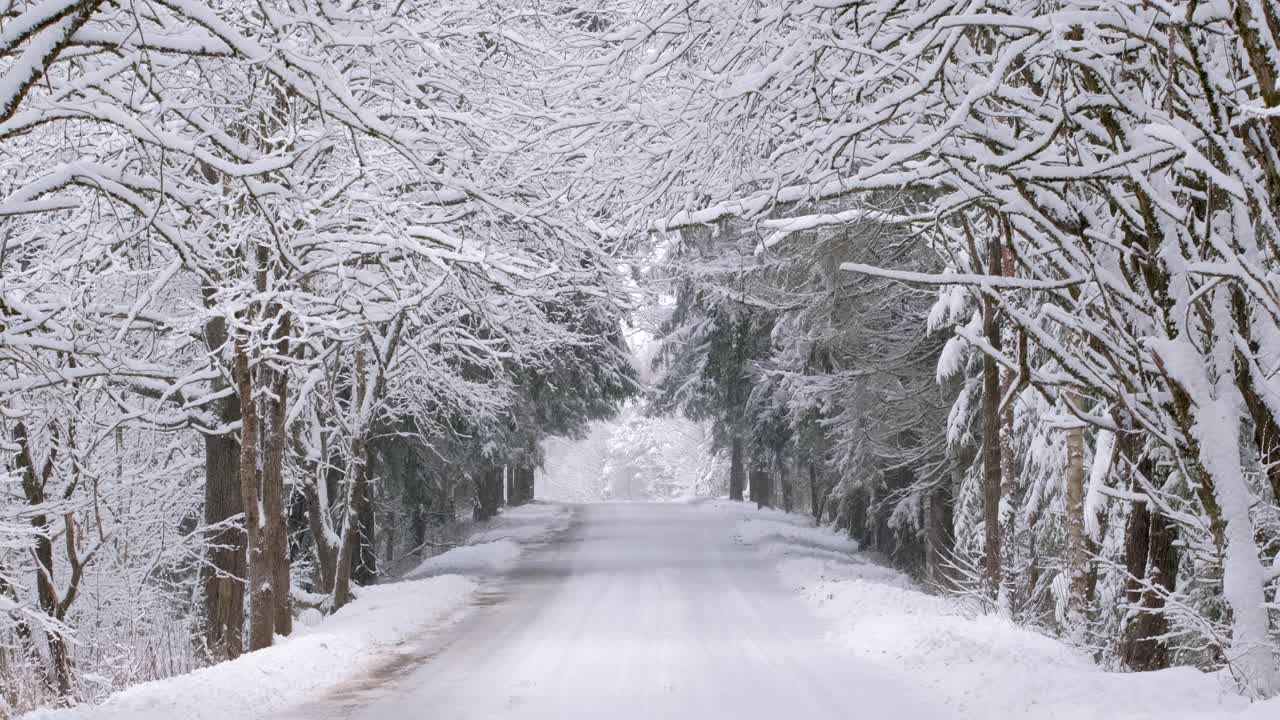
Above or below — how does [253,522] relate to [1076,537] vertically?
above

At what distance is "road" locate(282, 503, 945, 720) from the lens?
952 cm

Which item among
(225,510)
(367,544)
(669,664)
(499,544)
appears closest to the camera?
(669,664)

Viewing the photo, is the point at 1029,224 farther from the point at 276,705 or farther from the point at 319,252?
the point at 319,252

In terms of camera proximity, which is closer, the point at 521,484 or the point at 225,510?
the point at 225,510

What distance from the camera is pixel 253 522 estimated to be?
13.0 m

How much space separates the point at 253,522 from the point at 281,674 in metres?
2.55

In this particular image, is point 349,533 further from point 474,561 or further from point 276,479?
point 474,561

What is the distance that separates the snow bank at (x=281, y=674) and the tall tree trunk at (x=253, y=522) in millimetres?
354

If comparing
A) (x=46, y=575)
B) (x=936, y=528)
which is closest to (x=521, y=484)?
(x=936, y=528)

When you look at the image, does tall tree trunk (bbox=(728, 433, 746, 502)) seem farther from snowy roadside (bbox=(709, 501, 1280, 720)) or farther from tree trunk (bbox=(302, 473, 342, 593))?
snowy roadside (bbox=(709, 501, 1280, 720))

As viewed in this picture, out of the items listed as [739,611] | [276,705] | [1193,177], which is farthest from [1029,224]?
[739,611]

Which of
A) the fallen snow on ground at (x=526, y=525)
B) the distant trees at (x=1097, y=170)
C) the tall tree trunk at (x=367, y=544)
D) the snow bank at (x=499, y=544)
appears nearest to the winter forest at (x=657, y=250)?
the distant trees at (x=1097, y=170)

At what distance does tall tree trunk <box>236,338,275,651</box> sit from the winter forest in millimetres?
52

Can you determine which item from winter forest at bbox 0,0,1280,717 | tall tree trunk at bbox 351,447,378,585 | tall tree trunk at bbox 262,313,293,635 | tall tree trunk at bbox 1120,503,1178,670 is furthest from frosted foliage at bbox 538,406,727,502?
tall tree trunk at bbox 1120,503,1178,670
